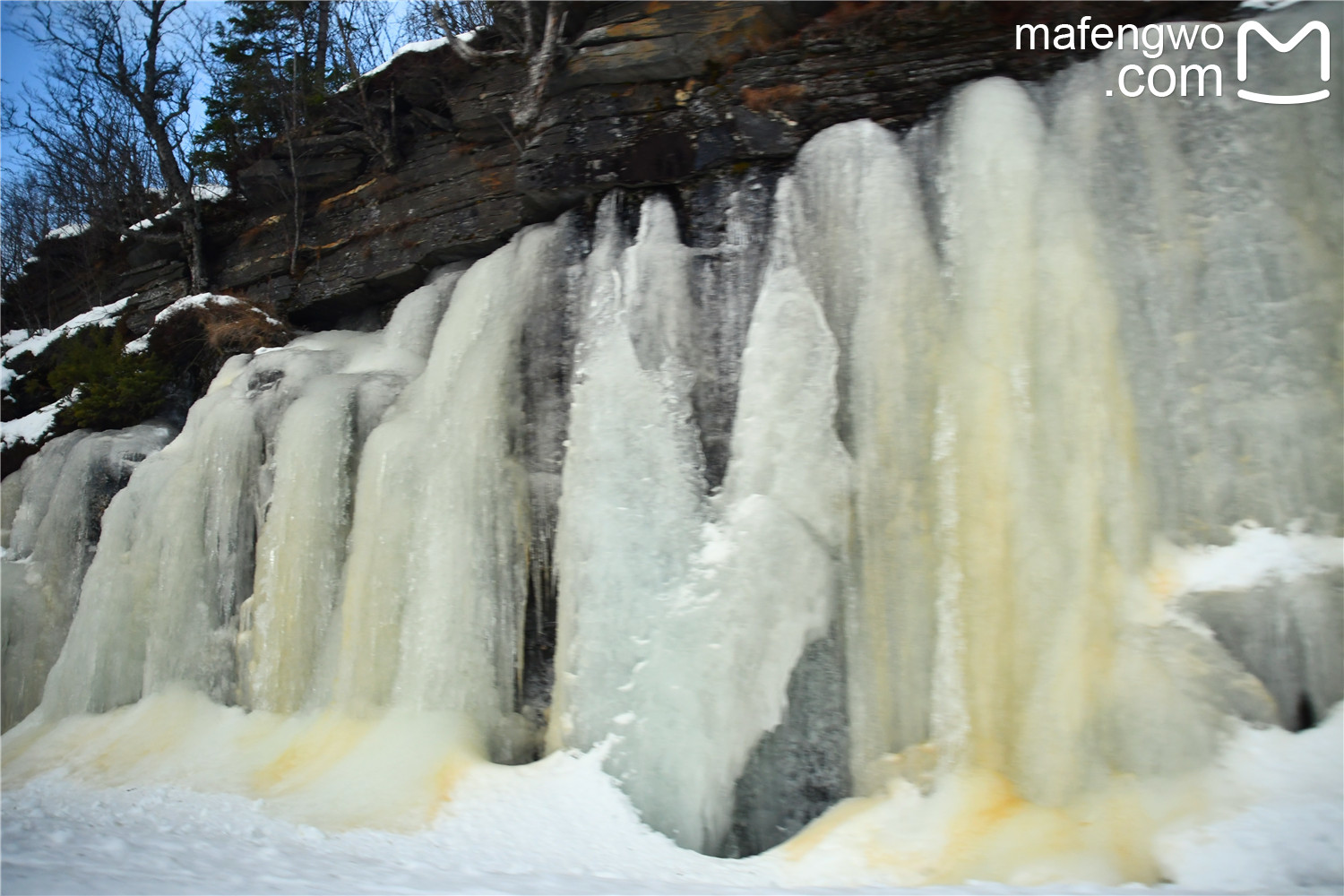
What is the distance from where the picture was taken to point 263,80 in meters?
11.8

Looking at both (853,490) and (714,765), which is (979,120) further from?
(714,765)

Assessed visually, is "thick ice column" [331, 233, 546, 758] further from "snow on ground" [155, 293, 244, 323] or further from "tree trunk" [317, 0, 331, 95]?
"tree trunk" [317, 0, 331, 95]

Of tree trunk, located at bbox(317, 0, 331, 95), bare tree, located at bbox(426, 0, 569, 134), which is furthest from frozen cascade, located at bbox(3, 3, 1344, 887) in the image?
tree trunk, located at bbox(317, 0, 331, 95)

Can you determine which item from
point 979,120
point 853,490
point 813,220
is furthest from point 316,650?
point 979,120

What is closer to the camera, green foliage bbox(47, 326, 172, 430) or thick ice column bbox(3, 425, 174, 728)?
thick ice column bbox(3, 425, 174, 728)

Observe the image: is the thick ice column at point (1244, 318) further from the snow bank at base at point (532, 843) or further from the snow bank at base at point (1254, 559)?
the snow bank at base at point (532, 843)

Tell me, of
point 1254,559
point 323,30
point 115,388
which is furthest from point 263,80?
point 1254,559

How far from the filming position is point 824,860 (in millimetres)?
4715

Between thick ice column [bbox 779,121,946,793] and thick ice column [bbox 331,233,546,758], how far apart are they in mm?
2329

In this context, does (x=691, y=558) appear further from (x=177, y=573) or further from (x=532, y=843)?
(x=177, y=573)

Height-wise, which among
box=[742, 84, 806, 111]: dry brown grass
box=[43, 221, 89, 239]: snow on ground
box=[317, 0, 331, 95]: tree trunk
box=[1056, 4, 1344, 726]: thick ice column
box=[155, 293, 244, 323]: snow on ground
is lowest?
box=[1056, 4, 1344, 726]: thick ice column

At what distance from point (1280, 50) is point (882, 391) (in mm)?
3103

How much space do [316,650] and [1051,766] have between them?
5160mm

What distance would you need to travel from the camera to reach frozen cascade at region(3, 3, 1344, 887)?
481 centimetres
